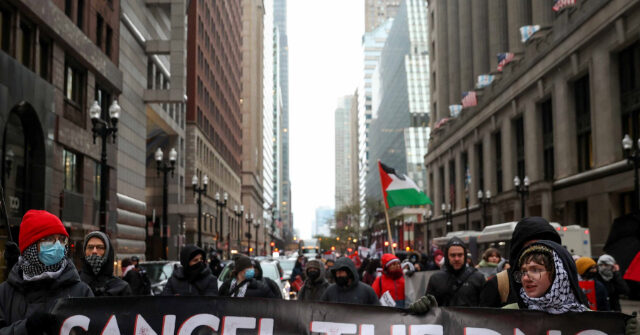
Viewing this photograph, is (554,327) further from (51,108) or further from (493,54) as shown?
(493,54)

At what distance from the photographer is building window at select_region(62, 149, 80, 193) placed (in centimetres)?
2813

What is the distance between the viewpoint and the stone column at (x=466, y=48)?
6925cm

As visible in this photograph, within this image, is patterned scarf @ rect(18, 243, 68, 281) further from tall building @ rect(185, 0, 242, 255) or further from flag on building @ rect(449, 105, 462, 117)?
flag on building @ rect(449, 105, 462, 117)

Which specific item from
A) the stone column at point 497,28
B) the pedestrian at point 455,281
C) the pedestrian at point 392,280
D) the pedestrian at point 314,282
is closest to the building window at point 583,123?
the stone column at point 497,28

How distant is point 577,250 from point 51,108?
2094 cm

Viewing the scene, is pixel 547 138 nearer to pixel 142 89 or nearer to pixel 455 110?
pixel 455 110

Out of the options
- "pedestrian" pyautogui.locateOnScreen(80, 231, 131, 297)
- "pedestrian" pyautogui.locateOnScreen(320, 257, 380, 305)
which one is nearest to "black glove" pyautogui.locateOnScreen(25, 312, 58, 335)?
"pedestrian" pyautogui.locateOnScreen(80, 231, 131, 297)

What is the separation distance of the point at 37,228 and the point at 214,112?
76185mm

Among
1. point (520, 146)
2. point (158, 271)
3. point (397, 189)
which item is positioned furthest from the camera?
point (520, 146)

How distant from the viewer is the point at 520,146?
54094mm

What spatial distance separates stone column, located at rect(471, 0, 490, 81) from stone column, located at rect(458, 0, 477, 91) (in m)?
3.23

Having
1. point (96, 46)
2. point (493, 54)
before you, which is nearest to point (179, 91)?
point (96, 46)

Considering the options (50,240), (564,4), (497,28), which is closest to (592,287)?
(50,240)

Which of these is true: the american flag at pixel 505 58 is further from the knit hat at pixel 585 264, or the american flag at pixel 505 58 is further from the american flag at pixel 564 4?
the knit hat at pixel 585 264
